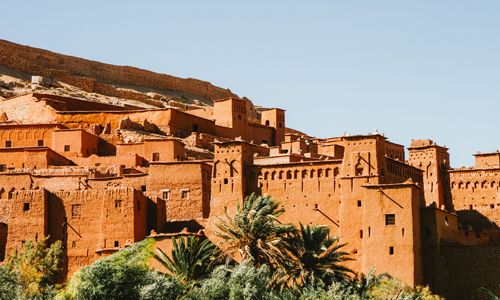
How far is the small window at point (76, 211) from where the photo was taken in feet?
182

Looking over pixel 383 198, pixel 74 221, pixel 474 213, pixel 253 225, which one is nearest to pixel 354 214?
pixel 383 198

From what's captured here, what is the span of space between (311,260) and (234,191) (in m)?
6.89

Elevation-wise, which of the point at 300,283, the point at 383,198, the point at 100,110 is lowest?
the point at 300,283

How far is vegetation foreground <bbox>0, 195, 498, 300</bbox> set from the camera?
44188 mm

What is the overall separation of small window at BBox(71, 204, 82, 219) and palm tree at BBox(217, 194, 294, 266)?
8041mm

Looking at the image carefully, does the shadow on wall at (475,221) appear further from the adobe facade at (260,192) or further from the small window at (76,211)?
the small window at (76,211)

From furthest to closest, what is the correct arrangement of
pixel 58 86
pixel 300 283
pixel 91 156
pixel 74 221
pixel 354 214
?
pixel 58 86, pixel 91 156, pixel 74 221, pixel 354 214, pixel 300 283

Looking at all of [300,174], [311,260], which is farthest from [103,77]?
[311,260]

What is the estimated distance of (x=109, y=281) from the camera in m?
42.3

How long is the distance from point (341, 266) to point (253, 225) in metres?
3.71

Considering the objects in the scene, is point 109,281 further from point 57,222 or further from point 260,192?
point 57,222

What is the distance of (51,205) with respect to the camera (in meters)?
55.8

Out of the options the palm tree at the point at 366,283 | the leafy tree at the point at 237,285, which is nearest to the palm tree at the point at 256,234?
the leafy tree at the point at 237,285

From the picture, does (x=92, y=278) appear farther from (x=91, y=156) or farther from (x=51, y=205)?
(x=91, y=156)
